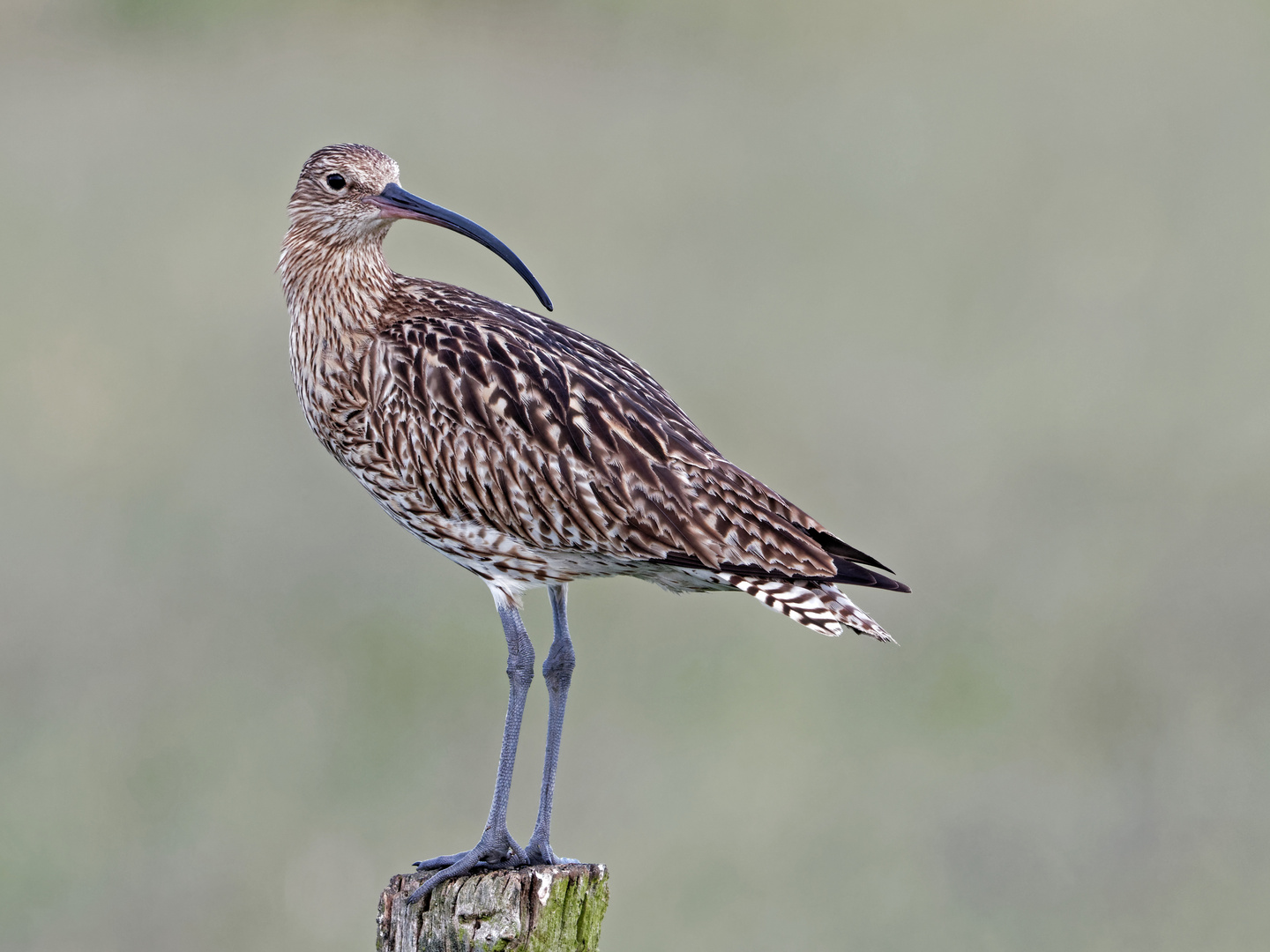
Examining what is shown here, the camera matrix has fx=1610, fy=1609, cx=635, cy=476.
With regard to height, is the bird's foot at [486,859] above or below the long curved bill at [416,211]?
below

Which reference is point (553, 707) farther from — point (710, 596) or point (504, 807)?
point (710, 596)

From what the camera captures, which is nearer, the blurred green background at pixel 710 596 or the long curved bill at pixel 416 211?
the long curved bill at pixel 416 211

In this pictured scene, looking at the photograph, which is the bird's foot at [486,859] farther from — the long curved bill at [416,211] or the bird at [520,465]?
the long curved bill at [416,211]

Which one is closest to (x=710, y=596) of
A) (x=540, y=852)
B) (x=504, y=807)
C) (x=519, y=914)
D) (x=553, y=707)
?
(x=553, y=707)

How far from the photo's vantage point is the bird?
6641 millimetres

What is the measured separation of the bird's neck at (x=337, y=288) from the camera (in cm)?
722

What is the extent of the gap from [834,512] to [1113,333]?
5402 mm

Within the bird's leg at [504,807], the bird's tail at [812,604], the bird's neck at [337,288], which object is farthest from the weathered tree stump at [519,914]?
the bird's neck at [337,288]

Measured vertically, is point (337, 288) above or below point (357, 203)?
below

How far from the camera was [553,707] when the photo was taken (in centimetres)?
727

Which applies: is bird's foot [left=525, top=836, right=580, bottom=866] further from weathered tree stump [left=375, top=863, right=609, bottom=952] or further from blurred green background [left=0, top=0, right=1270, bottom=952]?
blurred green background [left=0, top=0, right=1270, bottom=952]

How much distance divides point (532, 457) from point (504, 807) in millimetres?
1469

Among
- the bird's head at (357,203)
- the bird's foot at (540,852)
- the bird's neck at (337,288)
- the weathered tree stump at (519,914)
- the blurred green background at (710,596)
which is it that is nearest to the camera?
the weathered tree stump at (519,914)

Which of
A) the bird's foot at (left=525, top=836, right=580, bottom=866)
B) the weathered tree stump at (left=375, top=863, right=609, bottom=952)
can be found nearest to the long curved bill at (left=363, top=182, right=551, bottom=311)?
the bird's foot at (left=525, top=836, right=580, bottom=866)
